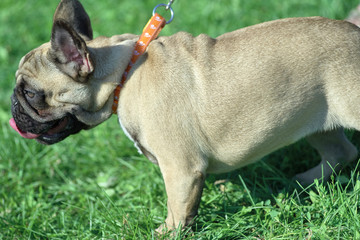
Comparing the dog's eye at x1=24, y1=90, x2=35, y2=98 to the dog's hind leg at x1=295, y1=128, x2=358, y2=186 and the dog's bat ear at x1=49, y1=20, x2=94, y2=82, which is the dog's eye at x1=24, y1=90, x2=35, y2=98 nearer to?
the dog's bat ear at x1=49, y1=20, x2=94, y2=82

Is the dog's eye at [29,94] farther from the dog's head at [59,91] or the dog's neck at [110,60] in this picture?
the dog's neck at [110,60]

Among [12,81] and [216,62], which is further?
[12,81]

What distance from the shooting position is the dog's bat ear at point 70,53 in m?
3.04

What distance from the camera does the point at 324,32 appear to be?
3.30 metres

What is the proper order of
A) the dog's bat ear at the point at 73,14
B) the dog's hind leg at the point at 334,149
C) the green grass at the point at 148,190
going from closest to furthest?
the green grass at the point at 148,190 < the dog's bat ear at the point at 73,14 < the dog's hind leg at the point at 334,149

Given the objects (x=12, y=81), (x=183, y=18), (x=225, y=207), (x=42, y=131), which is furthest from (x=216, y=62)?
(x=12, y=81)

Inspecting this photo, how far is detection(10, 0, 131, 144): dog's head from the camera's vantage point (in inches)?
129

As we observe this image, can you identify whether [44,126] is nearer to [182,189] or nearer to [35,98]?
[35,98]

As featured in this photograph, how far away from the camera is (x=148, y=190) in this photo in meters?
4.25

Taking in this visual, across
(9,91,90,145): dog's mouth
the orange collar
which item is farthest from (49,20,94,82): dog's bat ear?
(9,91,90,145): dog's mouth

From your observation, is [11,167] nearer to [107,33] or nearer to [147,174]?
[147,174]

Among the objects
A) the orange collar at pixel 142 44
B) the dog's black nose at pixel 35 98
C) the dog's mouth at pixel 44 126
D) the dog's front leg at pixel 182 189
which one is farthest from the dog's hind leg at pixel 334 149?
the dog's black nose at pixel 35 98

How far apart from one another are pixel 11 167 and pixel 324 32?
3.43 m

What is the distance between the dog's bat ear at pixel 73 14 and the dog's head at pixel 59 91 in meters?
0.25
